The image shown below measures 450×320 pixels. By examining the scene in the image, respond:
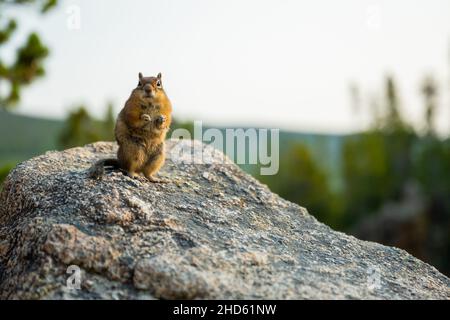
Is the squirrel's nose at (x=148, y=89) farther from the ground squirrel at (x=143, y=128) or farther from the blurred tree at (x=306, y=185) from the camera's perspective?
the blurred tree at (x=306, y=185)

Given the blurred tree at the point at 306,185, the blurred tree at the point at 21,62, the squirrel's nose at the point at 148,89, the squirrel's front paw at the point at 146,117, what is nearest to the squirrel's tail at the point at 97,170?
the squirrel's front paw at the point at 146,117

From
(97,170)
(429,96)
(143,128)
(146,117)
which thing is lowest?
(97,170)

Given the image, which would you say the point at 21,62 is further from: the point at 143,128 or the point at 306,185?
the point at 306,185

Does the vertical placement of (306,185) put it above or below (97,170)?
above

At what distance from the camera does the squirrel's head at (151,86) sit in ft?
29.3

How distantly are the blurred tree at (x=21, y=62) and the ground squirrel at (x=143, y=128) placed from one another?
1163cm

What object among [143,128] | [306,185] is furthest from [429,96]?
[143,128]

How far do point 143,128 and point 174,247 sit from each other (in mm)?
2482

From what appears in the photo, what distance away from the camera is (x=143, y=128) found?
30.2 ft

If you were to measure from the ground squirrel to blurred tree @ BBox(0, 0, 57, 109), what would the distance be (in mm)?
11633
